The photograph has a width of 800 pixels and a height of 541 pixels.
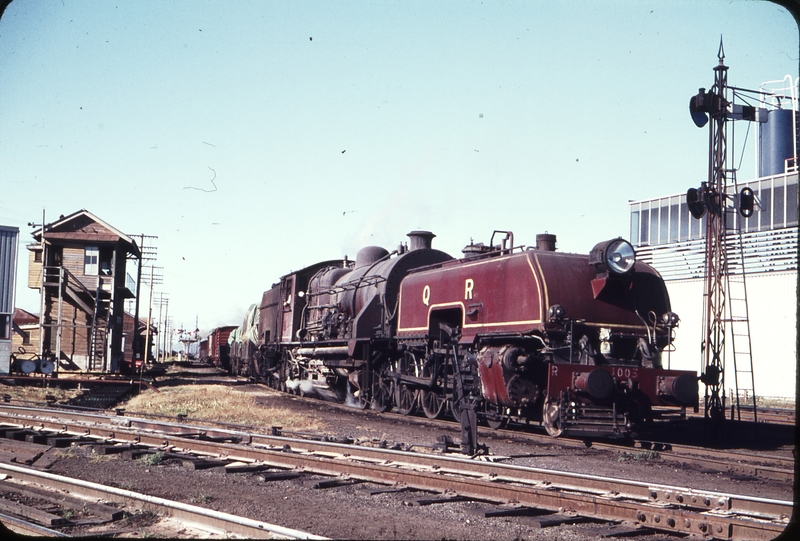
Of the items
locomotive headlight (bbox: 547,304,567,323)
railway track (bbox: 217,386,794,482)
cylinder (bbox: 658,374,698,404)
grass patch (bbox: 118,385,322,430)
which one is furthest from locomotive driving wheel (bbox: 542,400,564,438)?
grass patch (bbox: 118,385,322,430)

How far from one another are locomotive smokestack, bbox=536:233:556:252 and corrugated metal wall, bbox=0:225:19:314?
80.9ft

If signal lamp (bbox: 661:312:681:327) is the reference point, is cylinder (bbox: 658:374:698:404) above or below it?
below

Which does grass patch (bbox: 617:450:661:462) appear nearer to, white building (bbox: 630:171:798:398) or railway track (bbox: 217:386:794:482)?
railway track (bbox: 217:386:794:482)

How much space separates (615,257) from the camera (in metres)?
11.8

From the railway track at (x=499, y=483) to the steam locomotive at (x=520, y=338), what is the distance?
159 cm

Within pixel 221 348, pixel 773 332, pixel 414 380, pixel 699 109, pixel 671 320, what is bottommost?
pixel 221 348

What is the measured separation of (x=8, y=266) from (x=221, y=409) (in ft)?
59.2

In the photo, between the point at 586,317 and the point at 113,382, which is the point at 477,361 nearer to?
the point at 586,317

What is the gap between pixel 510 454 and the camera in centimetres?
1011

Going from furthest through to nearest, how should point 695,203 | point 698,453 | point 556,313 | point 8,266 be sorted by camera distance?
point 8,266 → point 695,203 → point 556,313 → point 698,453

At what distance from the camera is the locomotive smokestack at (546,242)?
42.6ft

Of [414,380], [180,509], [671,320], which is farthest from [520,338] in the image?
[180,509]

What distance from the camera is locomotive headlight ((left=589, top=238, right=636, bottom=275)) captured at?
11.7 meters

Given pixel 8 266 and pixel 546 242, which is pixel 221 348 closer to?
pixel 8 266
